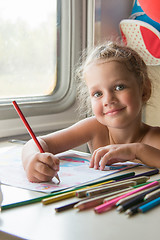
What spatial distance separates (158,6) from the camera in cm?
137

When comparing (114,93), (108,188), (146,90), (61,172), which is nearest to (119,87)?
(114,93)

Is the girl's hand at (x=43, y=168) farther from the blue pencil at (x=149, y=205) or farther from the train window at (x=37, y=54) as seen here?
the train window at (x=37, y=54)

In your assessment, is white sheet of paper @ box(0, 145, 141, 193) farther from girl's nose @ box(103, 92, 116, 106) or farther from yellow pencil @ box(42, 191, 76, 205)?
girl's nose @ box(103, 92, 116, 106)

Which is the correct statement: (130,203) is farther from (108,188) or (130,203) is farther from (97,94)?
(97,94)

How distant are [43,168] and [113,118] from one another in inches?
13.4

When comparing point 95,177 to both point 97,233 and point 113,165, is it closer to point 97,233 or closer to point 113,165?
point 113,165

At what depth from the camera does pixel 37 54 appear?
4.73 ft

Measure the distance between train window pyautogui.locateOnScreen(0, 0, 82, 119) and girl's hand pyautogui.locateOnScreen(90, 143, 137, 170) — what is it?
1.81 ft

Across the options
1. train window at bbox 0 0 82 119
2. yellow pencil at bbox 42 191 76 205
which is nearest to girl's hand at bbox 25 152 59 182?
yellow pencil at bbox 42 191 76 205

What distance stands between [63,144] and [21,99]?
1.43 ft

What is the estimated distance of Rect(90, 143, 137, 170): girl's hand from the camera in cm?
80

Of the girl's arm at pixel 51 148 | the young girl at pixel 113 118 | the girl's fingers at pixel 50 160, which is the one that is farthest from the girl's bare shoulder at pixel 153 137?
the girl's fingers at pixel 50 160

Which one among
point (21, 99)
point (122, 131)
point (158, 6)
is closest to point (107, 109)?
point (122, 131)

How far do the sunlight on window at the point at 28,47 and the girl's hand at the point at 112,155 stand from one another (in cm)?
62
